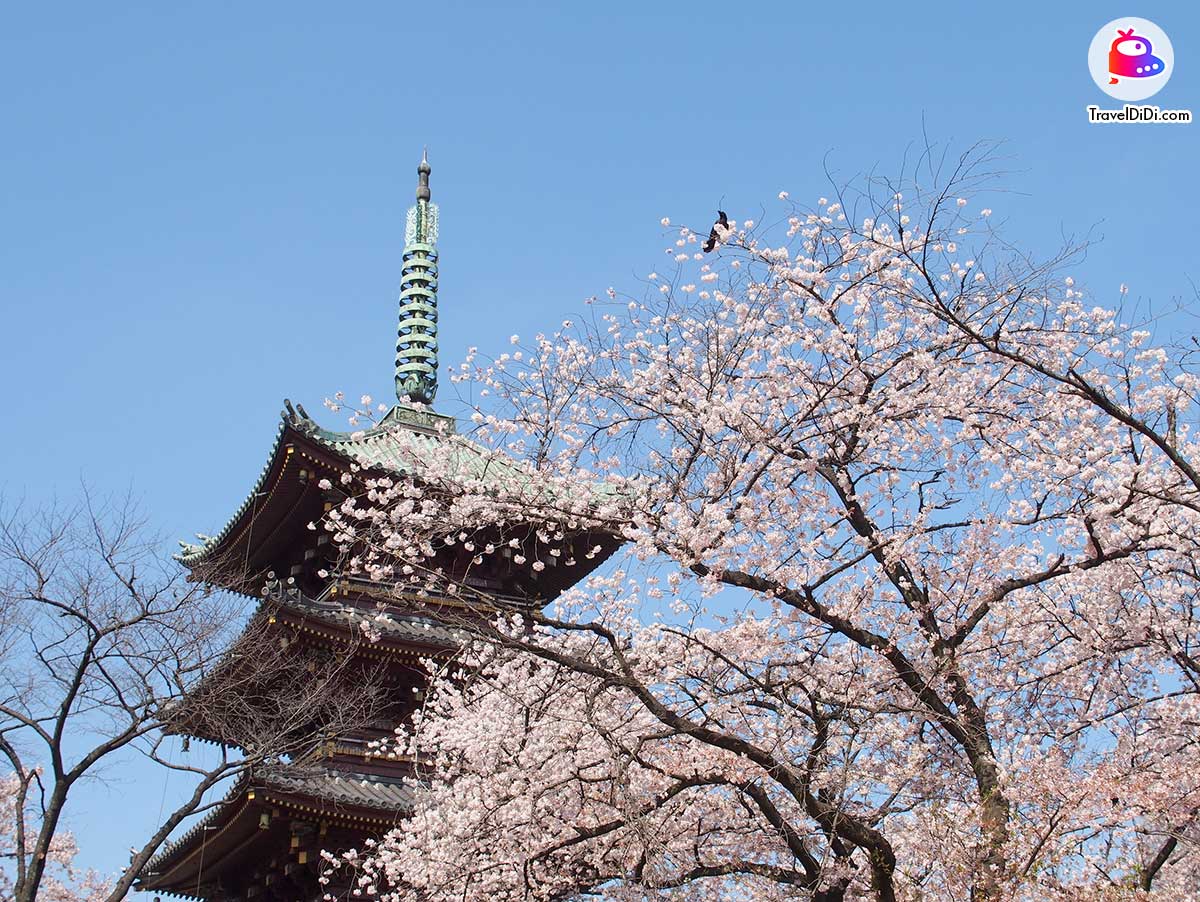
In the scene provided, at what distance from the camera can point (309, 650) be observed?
18531mm

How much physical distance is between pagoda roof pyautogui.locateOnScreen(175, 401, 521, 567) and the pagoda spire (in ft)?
4.89

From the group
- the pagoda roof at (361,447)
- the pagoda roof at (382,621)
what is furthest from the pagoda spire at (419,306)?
the pagoda roof at (382,621)

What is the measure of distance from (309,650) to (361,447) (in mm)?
3134

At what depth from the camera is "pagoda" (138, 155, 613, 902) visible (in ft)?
56.2

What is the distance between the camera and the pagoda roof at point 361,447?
59.7ft

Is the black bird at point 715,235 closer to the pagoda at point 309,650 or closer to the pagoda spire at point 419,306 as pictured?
the pagoda at point 309,650

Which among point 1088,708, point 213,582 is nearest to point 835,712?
point 1088,708

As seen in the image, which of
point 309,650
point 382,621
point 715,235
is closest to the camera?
point 715,235

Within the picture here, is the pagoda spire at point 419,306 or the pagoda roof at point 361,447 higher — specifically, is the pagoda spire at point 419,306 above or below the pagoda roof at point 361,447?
above

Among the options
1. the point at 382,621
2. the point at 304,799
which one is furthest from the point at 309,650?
the point at 304,799

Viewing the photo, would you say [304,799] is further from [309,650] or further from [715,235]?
[715,235]

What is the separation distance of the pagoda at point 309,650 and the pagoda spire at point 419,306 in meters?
1.69

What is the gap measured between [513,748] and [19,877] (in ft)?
22.7

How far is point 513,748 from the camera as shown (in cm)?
1245
